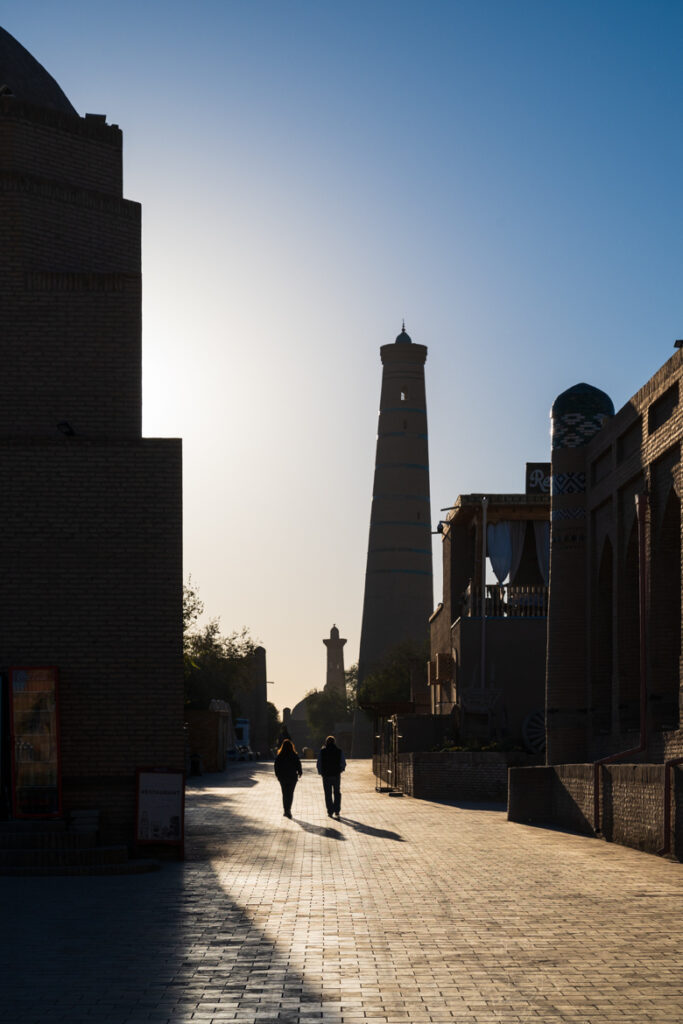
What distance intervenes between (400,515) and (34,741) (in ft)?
175

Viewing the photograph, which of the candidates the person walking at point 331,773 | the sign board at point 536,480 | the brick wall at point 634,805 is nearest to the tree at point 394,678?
the sign board at point 536,480

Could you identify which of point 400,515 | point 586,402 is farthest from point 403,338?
point 586,402

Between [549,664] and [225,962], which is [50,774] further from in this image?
[549,664]

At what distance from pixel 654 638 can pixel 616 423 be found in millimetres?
4148

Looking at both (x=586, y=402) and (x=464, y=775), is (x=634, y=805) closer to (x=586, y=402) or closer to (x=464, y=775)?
(x=586, y=402)

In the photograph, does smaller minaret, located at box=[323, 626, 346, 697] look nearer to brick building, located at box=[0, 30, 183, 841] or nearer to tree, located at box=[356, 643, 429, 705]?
tree, located at box=[356, 643, 429, 705]

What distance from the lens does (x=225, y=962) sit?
26.5ft

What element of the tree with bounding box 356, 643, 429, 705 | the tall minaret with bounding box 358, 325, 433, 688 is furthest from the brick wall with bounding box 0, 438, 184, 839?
the tall minaret with bounding box 358, 325, 433, 688

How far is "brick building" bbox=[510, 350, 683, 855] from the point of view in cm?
1777

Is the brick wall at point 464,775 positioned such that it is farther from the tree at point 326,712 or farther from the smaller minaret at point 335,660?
the smaller minaret at point 335,660

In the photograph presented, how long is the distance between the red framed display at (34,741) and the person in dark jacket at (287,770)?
703 cm

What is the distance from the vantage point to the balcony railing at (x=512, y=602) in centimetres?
3538

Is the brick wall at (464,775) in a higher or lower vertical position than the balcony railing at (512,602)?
lower

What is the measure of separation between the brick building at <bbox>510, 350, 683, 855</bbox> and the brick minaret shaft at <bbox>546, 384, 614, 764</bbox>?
23 millimetres
